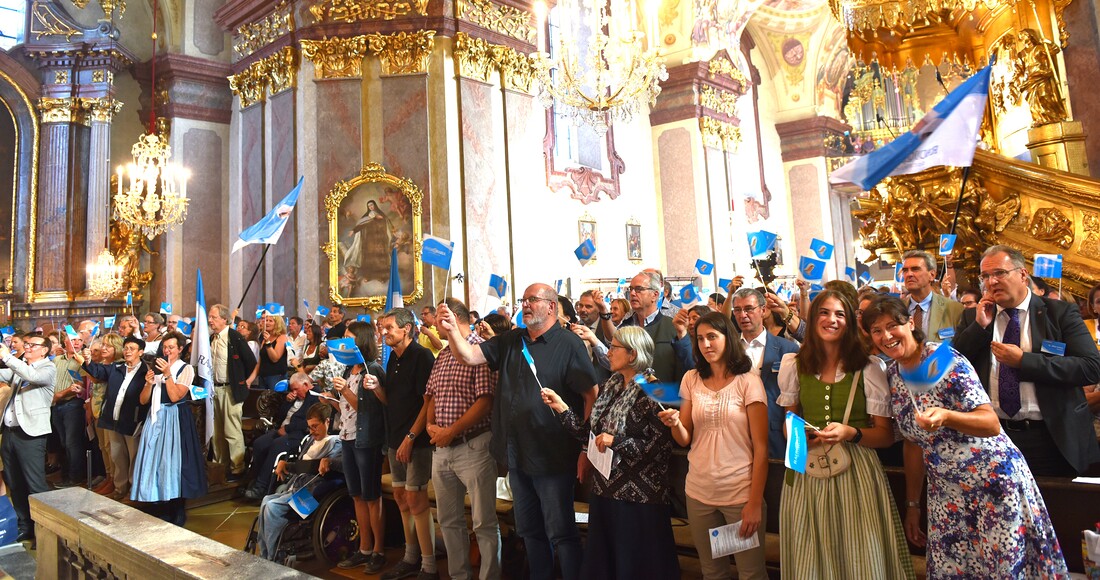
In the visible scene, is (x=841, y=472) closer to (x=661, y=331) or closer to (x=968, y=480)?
(x=968, y=480)

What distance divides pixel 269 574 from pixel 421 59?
10.6m

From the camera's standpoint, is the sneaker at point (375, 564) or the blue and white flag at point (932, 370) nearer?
the blue and white flag at point (932, 370)

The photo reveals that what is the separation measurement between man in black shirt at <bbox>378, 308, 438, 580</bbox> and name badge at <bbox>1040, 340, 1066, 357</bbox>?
132 inches

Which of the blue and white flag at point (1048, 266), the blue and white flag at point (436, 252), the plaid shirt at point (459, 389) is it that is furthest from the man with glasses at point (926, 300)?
the blue and white flag at point (436, 252)

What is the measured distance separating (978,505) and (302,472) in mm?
4398

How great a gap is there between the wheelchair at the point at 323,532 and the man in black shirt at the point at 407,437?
0.64 m

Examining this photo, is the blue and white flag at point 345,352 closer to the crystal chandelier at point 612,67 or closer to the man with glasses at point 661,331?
the man with glasses at point 661,331

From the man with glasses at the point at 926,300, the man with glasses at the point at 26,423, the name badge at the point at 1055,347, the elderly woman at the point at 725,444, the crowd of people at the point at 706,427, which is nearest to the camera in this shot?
the crowd of people at the point at 706,427

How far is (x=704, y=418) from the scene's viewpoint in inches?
128

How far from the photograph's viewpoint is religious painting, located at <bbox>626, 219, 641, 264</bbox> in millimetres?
16484

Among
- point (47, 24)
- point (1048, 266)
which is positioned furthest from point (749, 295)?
point (47, 24)

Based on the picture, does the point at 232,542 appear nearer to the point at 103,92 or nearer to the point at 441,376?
the point at 441,376

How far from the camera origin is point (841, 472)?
113 inches

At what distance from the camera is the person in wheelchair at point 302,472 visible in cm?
505
